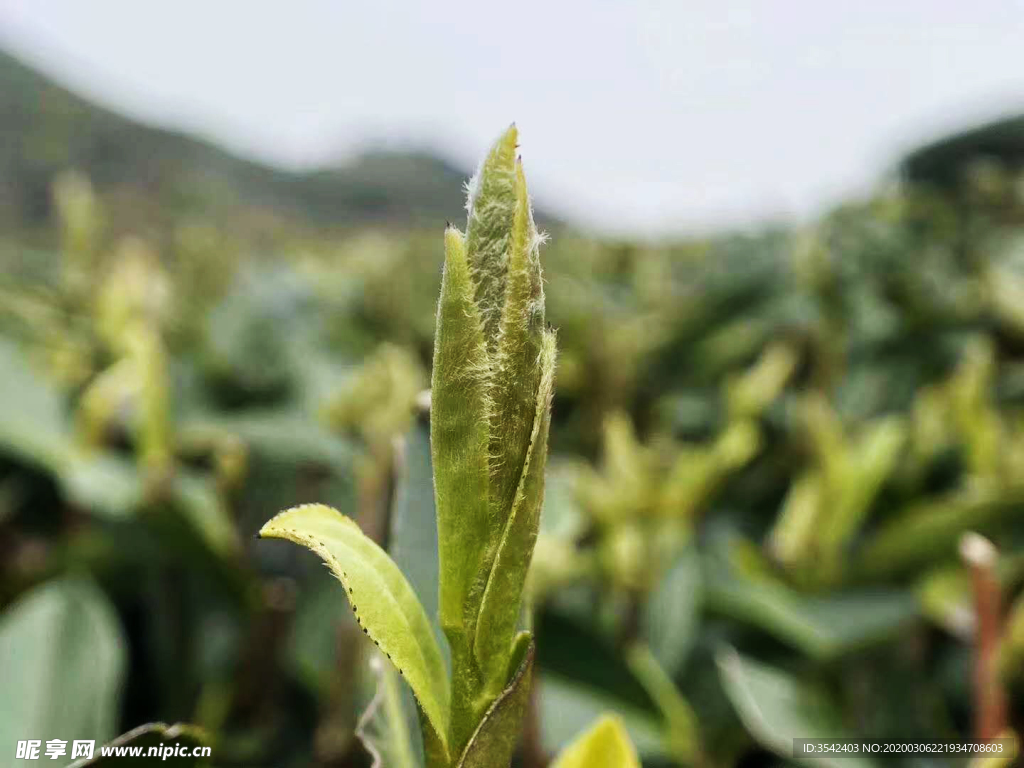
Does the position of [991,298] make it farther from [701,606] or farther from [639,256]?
[639,256]

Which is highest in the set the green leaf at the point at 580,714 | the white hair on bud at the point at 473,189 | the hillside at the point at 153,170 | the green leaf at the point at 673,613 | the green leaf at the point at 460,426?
the hillside at the point at 153,170

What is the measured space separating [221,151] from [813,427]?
750 inches

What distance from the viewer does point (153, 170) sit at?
1497 cm

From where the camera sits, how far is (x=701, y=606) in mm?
1110

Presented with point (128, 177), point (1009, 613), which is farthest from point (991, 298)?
point (128, 177)

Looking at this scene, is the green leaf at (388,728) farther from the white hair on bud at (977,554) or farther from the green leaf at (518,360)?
the white hair on bud at (977,554)

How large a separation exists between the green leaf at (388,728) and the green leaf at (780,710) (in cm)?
50

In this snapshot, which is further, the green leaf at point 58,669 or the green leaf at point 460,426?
the green leaf at point 58,669

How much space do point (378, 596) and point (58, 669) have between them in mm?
594

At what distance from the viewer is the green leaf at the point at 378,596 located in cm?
29

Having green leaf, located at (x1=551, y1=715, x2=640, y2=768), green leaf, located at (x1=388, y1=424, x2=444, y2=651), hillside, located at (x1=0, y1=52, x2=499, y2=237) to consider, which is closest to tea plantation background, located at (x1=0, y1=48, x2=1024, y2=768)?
green leaf, located at (x1=388, y1=424, x2=444, y2=651)

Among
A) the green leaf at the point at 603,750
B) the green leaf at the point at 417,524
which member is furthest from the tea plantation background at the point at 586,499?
the green leaf at the point at 603,750

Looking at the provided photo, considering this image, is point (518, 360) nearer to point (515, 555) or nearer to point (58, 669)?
point (515, 555)

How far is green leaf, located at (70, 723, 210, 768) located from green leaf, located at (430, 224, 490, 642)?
13 centimetres
